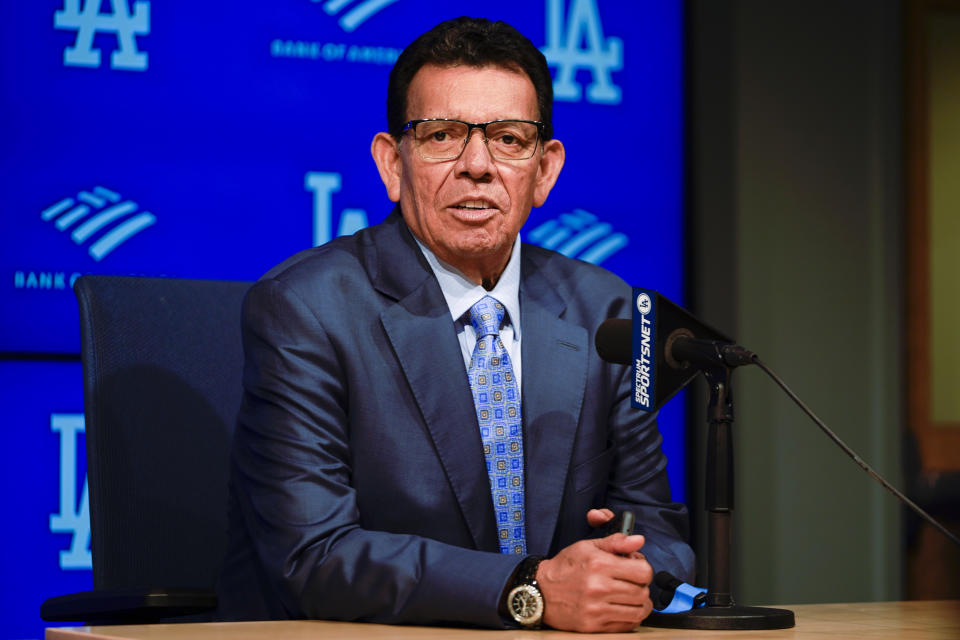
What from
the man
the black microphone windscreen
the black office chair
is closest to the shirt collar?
the man

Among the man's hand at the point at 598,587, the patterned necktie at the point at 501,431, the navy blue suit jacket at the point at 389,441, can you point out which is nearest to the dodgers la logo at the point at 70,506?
the navy blue suit jacket at the point at 389,441

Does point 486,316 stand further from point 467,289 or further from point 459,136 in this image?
point 459,136

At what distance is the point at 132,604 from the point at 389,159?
0.85 metres

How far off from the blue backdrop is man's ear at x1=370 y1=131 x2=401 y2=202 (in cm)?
109

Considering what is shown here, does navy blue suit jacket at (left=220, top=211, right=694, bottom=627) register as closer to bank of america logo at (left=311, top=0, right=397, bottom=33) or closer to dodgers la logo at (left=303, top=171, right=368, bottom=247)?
dodgers la logo at (left=303, top=171, right=368, bottom=247)

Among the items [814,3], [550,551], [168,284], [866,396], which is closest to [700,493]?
[866,396]

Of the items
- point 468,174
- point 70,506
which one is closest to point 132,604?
point 468,174

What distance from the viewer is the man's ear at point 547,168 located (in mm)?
2182

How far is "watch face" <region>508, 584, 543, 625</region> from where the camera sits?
4.99ft

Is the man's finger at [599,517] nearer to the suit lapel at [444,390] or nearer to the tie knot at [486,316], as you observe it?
the suit lapel at [444,390]

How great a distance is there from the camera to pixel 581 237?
11.5 ft

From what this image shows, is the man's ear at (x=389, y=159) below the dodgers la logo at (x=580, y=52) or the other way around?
below

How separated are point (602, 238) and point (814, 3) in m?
→ 1.02

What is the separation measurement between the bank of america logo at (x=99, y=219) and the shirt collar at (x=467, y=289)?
4.05 ft
